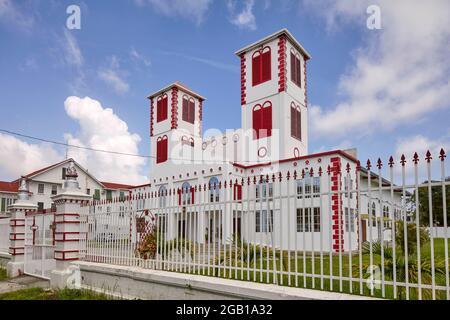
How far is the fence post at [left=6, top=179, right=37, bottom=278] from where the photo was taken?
480 inches

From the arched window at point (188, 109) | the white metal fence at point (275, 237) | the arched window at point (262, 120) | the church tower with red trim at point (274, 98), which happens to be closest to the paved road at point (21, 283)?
the white metal fence at point (275, 237)

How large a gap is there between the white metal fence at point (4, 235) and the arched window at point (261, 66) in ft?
56.2

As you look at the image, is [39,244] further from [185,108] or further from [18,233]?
[185,108]

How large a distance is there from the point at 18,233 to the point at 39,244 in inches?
67.5

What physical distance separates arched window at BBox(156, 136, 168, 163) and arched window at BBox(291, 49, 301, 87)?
12.3 metres

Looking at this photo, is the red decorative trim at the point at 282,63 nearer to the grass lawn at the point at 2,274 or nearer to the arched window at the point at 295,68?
the arched window at the point at 295,68

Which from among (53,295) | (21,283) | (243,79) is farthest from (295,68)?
(53,295)

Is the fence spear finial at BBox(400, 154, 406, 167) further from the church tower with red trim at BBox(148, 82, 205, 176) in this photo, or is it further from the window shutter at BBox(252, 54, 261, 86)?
the church tower with red trim at BBox(148, 82, 205, 176)

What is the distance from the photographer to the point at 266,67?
23.6 m

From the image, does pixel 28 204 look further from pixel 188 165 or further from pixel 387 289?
pixel 188 165
